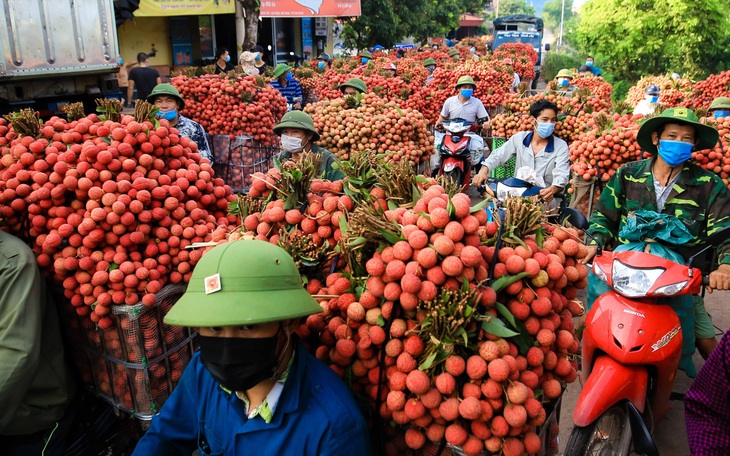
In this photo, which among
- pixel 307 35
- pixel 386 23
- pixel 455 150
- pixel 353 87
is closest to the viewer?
pixel 455 150

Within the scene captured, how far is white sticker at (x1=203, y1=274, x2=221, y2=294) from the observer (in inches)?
66.1

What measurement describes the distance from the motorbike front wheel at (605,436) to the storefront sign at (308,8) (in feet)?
53.2

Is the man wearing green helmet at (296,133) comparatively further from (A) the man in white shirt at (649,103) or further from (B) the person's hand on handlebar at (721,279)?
(A) the man in white shirt at (649,103)

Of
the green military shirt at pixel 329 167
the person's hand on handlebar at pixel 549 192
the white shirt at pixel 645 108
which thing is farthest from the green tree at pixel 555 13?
the green military shirt at pixel 329 167

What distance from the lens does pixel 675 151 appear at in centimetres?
344

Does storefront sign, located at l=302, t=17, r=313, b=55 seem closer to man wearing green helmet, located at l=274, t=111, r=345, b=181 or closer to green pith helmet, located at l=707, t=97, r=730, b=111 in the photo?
green pith helmet, located at l=707, t=97, r=730, b=111

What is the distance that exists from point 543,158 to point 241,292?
465 cm

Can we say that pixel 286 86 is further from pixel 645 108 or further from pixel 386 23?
pixel 386 23

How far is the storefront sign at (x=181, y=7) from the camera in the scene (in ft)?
42.7

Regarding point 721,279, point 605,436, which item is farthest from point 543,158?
point 605,436

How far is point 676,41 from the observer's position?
19.8 m

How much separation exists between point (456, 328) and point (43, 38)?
25.4 feet

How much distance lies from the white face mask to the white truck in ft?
14.1

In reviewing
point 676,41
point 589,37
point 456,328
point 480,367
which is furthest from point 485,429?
point 589,37
